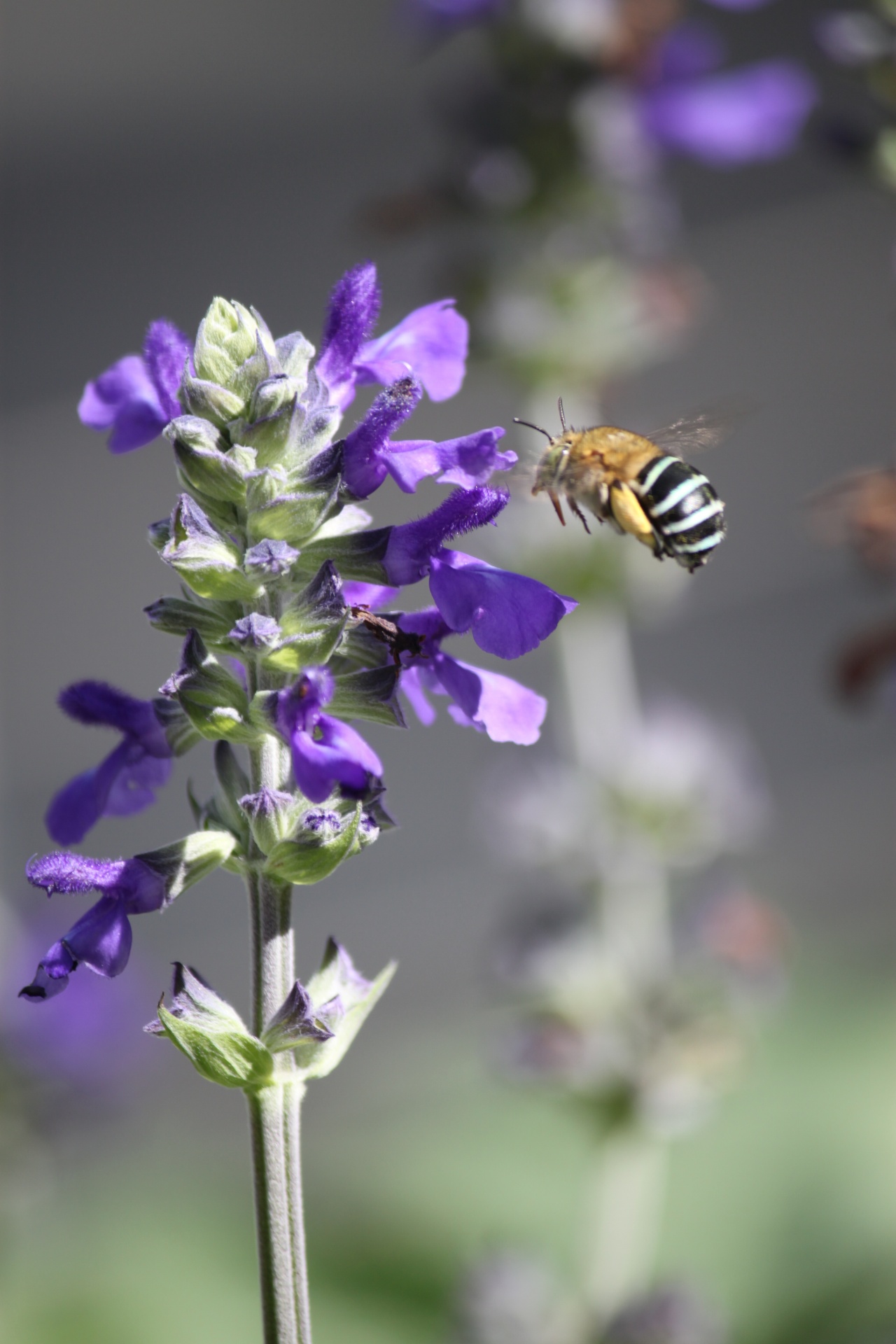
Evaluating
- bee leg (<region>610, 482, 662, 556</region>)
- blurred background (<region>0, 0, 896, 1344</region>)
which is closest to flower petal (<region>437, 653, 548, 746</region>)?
bee leg (<region>610, 482, 662, 556</region>)

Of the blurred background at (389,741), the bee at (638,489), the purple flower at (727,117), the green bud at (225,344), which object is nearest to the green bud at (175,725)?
the green bud at (225,344)

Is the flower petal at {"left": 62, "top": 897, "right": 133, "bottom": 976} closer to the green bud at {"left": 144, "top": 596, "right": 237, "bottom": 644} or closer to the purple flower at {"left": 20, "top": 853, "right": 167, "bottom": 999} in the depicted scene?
the purple flower at {"left": 20, "top": 853, "right": 167, "bottom": 999}

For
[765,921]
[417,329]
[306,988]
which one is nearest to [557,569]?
[765,921]

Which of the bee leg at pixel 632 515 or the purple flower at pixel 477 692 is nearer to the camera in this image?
the purple flower at pixel 477 692

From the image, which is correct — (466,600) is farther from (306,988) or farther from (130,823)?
(130,823)

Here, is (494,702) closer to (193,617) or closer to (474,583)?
(474,583)

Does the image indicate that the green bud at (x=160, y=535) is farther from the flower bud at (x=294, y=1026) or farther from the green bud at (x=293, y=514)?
the flower bud at (x=294, y=1026)
